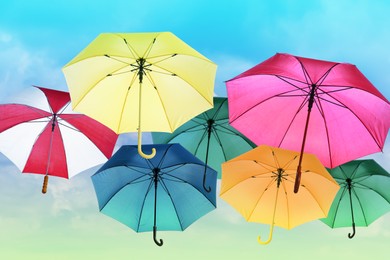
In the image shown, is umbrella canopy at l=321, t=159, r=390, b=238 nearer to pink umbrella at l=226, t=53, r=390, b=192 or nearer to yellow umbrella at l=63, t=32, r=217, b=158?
pink umbrella at l=226, t=53, r=390, b=192

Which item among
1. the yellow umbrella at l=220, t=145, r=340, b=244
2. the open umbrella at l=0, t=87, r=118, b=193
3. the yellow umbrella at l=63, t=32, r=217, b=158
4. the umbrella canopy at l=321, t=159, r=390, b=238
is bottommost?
the yellow umbrella at l=220, t=145, r=340, b=244

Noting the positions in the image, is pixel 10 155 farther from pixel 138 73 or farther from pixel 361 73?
pixel 361 73

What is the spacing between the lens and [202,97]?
29.2 feet

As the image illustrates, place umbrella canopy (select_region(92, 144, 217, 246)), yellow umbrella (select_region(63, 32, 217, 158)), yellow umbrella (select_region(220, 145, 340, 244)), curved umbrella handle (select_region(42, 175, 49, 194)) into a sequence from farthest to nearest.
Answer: curved umbrella handle (select_region(42, 175, 49, 194))
umbrella canopy (select_region(92, 144, 217, 246))
yellow umbrella (select_region(220, 145, 340, 244))
yellow umbrella (select_region(63, 32, 217, 158))

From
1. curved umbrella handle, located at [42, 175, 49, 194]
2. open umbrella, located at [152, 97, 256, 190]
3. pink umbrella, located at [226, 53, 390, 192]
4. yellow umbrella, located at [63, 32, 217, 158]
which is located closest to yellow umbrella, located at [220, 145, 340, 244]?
pink umbrella, located at [226, 53, 390, 192]

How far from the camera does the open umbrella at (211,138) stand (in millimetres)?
10789

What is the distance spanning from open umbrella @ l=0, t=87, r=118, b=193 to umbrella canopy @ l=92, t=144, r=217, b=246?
725 millimetres

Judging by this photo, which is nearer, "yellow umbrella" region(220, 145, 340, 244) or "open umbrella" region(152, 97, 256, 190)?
"yellow umbrella" region(220, 145, 340, 244)

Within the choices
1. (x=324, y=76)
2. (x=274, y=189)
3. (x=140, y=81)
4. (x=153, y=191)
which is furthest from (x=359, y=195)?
(x=140, y=81)

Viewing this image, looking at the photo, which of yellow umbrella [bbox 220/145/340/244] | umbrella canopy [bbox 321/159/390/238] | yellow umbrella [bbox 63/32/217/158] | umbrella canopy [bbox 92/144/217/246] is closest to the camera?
yellow umbrella [bbox 63/32/217/158]

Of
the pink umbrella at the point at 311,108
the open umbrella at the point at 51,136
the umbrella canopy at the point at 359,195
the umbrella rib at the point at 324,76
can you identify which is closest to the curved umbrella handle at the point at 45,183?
the open umbrella at the point at 51,136

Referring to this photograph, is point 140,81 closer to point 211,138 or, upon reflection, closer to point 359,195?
point 211,138

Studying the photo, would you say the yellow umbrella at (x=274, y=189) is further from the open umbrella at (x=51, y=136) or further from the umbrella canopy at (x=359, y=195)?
the open umbrella at (x=51, y=136)

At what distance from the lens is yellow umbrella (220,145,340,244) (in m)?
9.55
